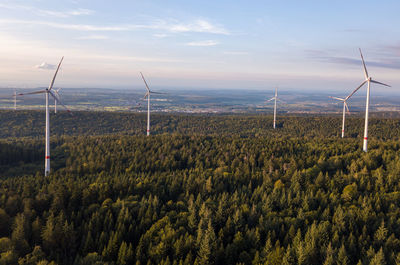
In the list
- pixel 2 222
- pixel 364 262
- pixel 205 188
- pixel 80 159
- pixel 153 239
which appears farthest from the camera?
pixel 80 159

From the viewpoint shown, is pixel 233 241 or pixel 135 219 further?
pixel 135 219

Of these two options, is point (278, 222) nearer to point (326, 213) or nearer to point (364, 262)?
point (326, 213)

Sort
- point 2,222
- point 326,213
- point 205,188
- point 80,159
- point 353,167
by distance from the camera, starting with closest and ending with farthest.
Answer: point 2,222 → point 326,213 → point 205,188 → point 353,167 → point 80,159

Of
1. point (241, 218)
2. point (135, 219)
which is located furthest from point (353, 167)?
point (135, 219)

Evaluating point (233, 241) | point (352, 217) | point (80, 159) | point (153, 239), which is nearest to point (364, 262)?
point (352, 217)

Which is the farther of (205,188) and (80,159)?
(80,159)

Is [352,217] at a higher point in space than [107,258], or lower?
higher

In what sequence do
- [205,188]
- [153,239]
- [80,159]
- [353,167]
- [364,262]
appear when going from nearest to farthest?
[364,262], [153,239], [205,188], [353,167], [80,159]

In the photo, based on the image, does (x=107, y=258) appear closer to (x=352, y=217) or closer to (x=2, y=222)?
(x=2, y=222)

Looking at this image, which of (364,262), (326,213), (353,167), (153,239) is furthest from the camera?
(353,167)
